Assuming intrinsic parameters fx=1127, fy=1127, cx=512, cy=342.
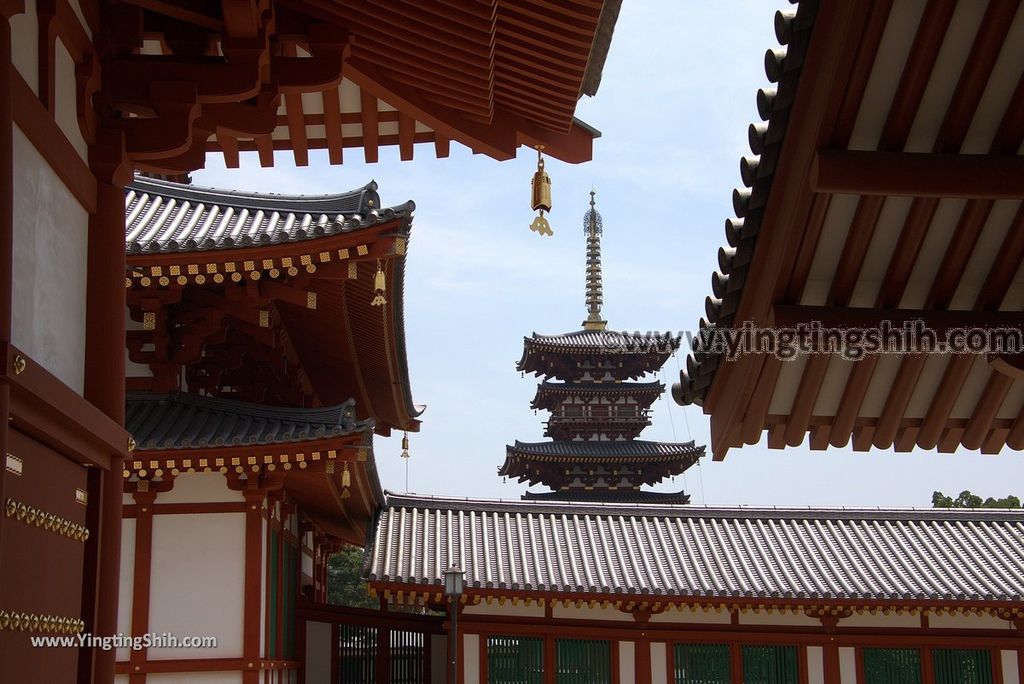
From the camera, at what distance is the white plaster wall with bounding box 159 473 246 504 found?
1199 centimetres

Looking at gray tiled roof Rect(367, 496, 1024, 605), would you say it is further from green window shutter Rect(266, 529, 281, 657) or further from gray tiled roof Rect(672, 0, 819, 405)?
gray tiled roof Rect(672, 0, 819, 405)

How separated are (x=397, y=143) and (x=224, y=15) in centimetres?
242

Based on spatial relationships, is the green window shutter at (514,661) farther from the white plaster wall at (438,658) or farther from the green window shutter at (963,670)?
the green window shutter at (963,670)

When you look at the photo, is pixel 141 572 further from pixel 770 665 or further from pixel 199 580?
pixel 770 665

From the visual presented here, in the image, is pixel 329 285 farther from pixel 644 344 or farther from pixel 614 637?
pixel 644 344

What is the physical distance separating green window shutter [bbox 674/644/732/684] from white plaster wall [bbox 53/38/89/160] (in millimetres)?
→ 12923

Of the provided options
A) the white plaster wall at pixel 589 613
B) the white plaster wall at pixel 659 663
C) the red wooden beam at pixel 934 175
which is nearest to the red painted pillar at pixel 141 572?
the white plaster wall at pixel 589 613

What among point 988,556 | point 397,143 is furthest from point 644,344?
point 397,143

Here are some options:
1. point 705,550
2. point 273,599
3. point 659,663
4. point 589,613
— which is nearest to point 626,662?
point 659,663

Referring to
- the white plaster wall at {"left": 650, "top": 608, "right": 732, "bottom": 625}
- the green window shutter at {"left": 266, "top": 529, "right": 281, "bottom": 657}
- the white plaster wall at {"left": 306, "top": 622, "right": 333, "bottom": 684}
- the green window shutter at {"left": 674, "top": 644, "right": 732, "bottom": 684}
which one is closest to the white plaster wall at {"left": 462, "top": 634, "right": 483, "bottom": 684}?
the white plaster wall at {"left": 306, "top": 622, "right": 333, "bottom": 684}

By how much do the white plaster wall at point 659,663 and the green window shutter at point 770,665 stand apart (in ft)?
3.84

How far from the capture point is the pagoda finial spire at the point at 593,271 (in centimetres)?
3556

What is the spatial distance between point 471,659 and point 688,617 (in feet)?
10.6

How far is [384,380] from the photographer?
17.2 meters
